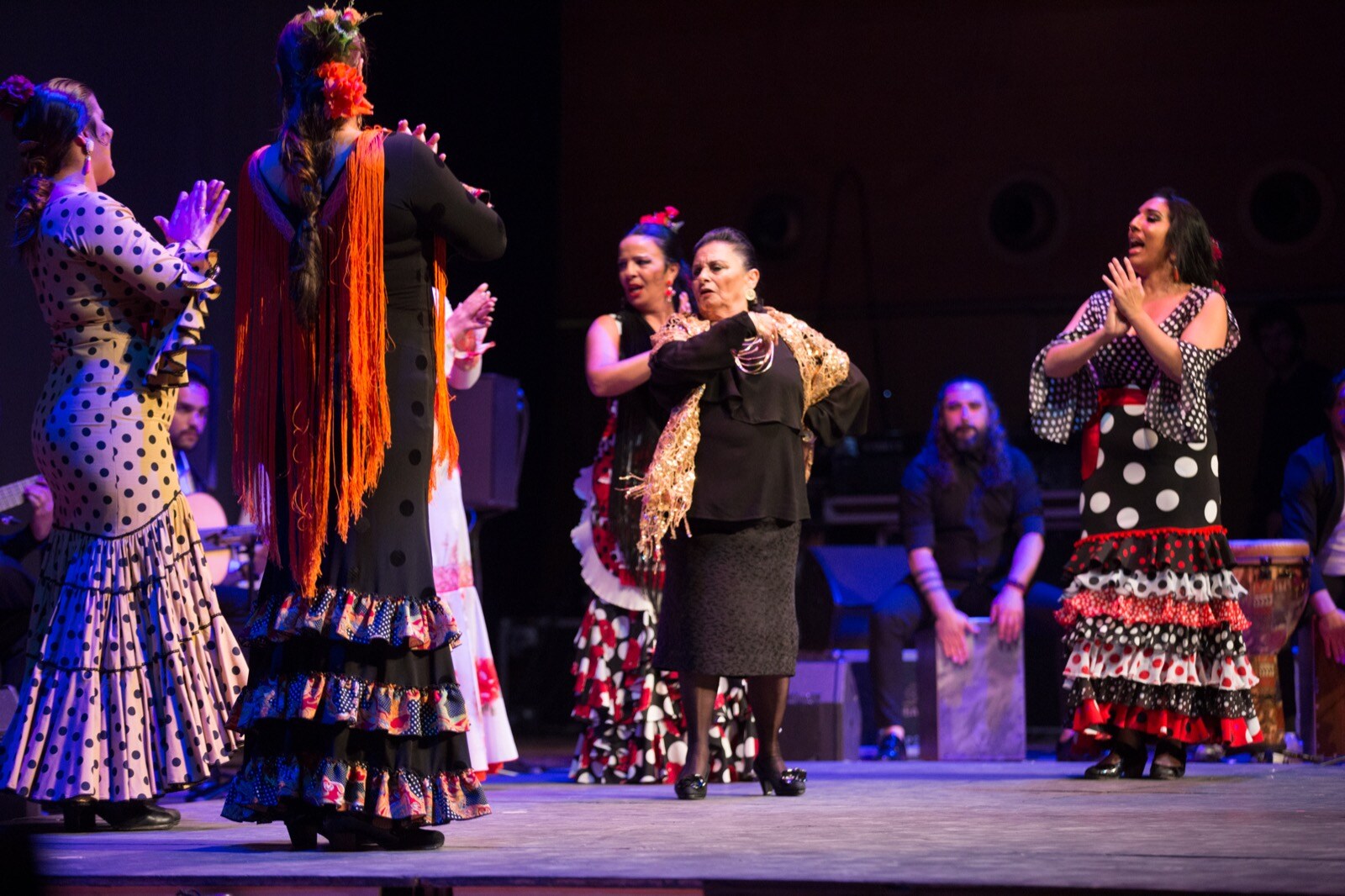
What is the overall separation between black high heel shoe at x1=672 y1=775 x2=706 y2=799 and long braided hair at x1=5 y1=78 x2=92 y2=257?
6.81 ft

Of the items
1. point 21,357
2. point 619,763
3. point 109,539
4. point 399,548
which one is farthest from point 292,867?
point 21,357

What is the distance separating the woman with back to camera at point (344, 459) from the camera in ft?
9.45

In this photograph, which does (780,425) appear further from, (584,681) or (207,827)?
(207,827)

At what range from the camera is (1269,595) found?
5973 mm

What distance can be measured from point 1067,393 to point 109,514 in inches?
109

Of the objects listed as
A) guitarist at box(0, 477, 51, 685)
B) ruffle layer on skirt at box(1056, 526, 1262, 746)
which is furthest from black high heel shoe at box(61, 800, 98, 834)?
ruffle layer on skirt at box(1056, 526, 1262, 746)

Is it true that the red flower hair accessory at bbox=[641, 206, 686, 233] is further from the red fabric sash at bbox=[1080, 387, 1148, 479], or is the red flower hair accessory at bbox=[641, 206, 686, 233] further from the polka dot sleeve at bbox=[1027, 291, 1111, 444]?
the red fabric sash at bbox=[1080, 387, 1148, 479]

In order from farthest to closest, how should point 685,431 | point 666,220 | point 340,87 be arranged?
point 666,220 → point 685,431 → point 340,87

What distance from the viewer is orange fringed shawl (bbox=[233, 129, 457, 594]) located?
9.63 feet

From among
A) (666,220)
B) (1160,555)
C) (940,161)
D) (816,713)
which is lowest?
(816,713)

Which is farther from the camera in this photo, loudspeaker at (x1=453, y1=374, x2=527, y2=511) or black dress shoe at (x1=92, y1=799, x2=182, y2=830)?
loudspeaker at (x1=453, y1=374, x2=527, y2=511)

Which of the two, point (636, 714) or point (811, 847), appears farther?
point (636, 714)

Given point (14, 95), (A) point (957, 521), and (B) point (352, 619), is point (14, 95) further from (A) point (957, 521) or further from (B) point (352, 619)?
(A) point (957, 521)

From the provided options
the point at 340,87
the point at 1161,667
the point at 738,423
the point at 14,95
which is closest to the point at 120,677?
the point at 14,95
